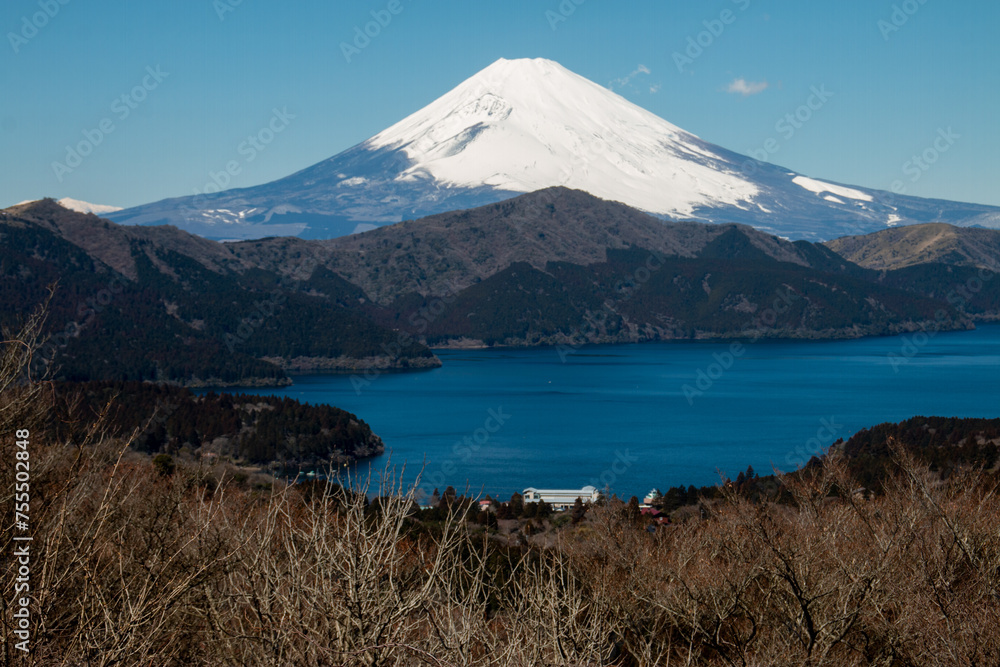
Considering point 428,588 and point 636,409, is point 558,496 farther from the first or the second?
point 636,409

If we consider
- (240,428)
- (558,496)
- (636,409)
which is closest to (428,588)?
(558,496)

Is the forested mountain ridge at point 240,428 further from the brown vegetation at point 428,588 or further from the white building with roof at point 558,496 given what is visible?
the brown vegetation at point 428,588

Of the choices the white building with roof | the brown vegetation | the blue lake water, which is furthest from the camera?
the blue lake water

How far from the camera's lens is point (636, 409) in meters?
108

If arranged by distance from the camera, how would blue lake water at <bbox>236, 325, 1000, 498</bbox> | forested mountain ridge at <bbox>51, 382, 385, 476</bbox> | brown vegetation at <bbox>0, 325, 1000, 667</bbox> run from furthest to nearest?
forested mountain ridge at <bbox>51, 382, 385, 476</bbox>, blue lake water at <bbox>236, 325, 1000, 498</bbox>, brown vegetation at <bbox>0, 325, 1000, 667</bbox>

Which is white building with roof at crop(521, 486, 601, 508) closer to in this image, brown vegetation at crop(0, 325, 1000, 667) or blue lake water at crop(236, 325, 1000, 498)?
blue lake water at crop(236, 325, 1000, 498)

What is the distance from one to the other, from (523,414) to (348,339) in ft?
292

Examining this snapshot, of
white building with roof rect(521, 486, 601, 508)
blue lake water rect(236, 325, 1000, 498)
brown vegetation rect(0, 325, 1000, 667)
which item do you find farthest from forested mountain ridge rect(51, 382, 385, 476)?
brown vegetation rect(0, 325, 1000, 667)

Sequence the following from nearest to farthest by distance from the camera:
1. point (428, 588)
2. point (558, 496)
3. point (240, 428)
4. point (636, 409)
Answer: point (428, 588)
point (558, 496)
point (240, 428)
point (636, 409)

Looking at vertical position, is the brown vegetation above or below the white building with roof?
above

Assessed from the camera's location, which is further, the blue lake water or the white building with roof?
the blue lake water

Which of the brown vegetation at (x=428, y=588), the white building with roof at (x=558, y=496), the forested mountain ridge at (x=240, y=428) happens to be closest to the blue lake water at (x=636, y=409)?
the forested mountain ridge at (x=240, y=428)

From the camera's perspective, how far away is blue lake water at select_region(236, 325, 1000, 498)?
7300cm

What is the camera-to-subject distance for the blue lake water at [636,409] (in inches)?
2874
